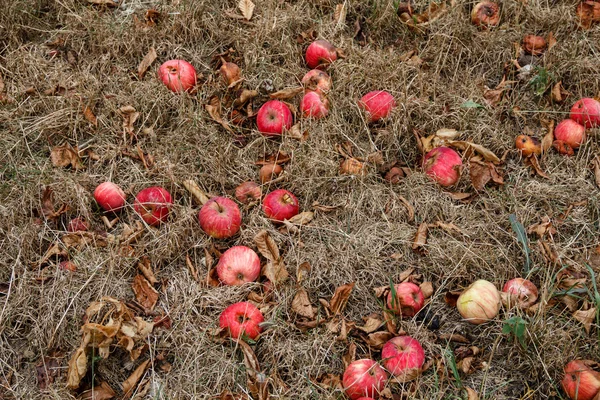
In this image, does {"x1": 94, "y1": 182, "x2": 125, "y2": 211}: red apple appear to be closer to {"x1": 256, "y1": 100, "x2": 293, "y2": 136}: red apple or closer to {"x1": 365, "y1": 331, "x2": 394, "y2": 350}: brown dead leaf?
{"x1": 256, "y1": 100, "x2": 293, "y2": 136}: red apple

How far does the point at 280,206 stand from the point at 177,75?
3.63 ft

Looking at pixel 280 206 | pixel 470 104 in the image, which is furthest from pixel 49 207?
pixel 470 104

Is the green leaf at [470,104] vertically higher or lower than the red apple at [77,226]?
higher

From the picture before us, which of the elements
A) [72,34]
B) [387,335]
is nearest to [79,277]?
[387,335]

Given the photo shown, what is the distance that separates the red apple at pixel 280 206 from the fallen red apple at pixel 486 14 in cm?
178

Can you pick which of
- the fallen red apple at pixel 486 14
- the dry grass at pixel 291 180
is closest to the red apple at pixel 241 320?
the dry grass at pixel 291 180

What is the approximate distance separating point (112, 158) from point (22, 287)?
85 centimetres

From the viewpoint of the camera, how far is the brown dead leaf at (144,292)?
295 centimetres

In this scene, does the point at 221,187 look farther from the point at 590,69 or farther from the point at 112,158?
the point at 590,69

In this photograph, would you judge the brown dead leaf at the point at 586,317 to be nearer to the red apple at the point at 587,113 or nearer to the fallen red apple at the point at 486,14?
the red apple at the point at 587,113

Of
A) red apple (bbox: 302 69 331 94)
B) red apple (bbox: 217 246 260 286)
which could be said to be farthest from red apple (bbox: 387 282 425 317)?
red apple (bbox: 302 69 331 94)

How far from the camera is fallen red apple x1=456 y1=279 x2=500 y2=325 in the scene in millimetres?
2791

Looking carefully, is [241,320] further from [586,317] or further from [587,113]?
[587,113]

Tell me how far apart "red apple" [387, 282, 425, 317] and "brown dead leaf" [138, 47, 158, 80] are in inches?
80.1
